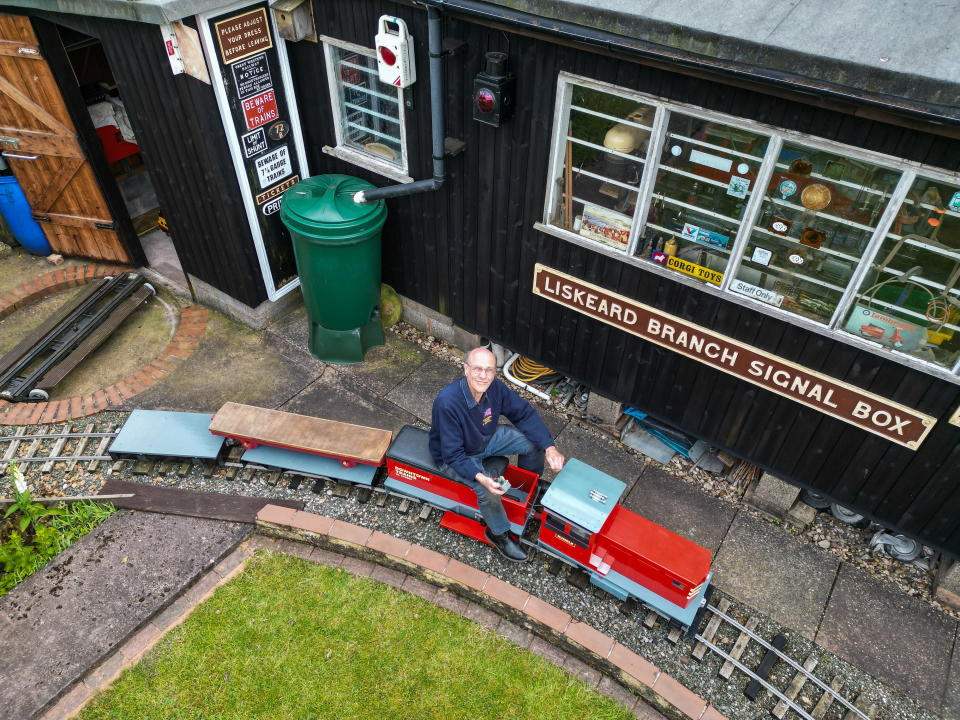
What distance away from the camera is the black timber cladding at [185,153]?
6.36 metres


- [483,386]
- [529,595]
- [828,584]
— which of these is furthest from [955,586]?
[483,386]

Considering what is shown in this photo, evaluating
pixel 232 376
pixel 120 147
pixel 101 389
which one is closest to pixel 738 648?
pixel 232 376

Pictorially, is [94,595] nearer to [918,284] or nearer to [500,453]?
[500,453]

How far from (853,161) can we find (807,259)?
30.4 inches

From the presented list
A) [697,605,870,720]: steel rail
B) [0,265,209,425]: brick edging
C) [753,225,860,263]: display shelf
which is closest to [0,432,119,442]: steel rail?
[0,265,209,425]: brick edging

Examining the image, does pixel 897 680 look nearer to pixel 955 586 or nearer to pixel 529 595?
pixel 955 586

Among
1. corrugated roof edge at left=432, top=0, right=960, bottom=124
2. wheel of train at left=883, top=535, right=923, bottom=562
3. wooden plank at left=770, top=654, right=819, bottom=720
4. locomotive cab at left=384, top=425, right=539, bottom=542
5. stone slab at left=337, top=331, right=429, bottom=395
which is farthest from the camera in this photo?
stone slab at left=337, top=331, right=429, bottom=395

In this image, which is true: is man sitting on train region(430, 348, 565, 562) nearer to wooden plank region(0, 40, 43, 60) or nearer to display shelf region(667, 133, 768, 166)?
display shelf region(667, 133, 768, 166)

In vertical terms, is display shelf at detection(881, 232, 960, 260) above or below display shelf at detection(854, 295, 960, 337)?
above

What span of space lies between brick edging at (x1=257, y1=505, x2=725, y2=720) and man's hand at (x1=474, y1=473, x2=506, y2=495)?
2.90ft

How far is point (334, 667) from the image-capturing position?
17.0 ft

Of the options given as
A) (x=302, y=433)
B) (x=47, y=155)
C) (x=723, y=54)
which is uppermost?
(x=723, y=54)

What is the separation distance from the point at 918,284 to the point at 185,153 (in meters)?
6.57

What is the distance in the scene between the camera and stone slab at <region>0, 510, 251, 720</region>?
5000 mm
